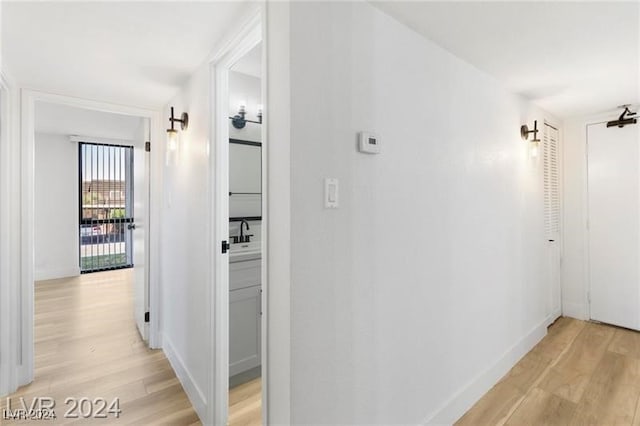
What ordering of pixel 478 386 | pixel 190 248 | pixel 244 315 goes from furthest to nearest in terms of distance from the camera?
1. pixel 244 315
2. pixel 190 248
3. pixel 478 386

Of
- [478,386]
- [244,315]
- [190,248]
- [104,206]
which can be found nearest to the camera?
[478,386]

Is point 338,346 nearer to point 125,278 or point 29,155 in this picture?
point 29,155

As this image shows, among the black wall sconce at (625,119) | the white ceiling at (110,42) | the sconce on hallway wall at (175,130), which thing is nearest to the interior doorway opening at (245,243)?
the sconce on hallway wall at (175,130)

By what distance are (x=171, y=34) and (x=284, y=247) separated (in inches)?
52.9

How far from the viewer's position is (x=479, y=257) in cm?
216

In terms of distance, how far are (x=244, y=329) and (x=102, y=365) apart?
53.2 inches

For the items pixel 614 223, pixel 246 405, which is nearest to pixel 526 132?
pixel 614 223

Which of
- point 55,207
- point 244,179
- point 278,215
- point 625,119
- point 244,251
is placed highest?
point 625,119

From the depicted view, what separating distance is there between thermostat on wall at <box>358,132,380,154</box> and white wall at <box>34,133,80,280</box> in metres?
6.04

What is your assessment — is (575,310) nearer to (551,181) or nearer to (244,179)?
(551,181)

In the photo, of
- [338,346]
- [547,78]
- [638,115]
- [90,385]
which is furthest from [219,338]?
[638,115]

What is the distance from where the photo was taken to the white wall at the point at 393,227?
1.21 m

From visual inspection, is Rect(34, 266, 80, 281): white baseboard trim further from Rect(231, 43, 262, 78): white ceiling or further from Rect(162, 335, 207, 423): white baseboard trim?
Rect(231, 43, 262, 78): white ceiling

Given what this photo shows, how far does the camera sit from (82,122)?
4.24 metres
